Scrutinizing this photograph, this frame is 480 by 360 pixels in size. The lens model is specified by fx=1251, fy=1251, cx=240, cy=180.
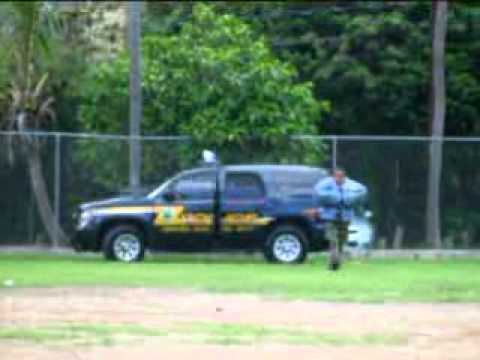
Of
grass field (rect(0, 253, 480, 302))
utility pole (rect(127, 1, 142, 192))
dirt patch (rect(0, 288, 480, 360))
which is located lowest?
dirt patch (rect(0, 288, 480, 360))

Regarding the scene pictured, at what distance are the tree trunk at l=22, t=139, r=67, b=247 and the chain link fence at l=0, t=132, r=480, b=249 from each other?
0.09 metres

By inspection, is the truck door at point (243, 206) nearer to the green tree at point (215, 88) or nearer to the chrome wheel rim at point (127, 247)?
the chrome wheel rim at point (127, 247)

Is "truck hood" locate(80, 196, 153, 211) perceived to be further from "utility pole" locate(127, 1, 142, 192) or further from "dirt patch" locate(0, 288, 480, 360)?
"dirt patch" locate(0, 288, 480, 360)

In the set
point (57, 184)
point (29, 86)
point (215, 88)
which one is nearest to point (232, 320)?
point (57, 184)

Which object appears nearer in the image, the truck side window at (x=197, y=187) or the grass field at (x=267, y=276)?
the grass field at (x=267, y=276)

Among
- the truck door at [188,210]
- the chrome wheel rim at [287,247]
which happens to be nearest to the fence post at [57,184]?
the truck door at [188,210]

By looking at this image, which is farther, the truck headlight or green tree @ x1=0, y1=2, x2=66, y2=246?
green tree @ x1=0, y1=2, x2=66, y2=246

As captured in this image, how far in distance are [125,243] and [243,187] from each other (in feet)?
8.57

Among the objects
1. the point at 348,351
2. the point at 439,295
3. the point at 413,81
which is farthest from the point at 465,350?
the point at 413,81

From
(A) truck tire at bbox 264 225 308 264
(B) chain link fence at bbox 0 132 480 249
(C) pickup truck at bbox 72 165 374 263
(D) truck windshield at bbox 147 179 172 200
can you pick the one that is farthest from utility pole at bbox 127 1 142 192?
(A) truck tire at bbox 264 225 308 264

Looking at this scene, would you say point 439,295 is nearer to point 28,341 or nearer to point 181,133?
point 28,341

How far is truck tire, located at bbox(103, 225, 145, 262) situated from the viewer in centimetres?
2483

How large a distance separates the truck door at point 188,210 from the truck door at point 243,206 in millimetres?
258

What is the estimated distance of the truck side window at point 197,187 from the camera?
2462cm
